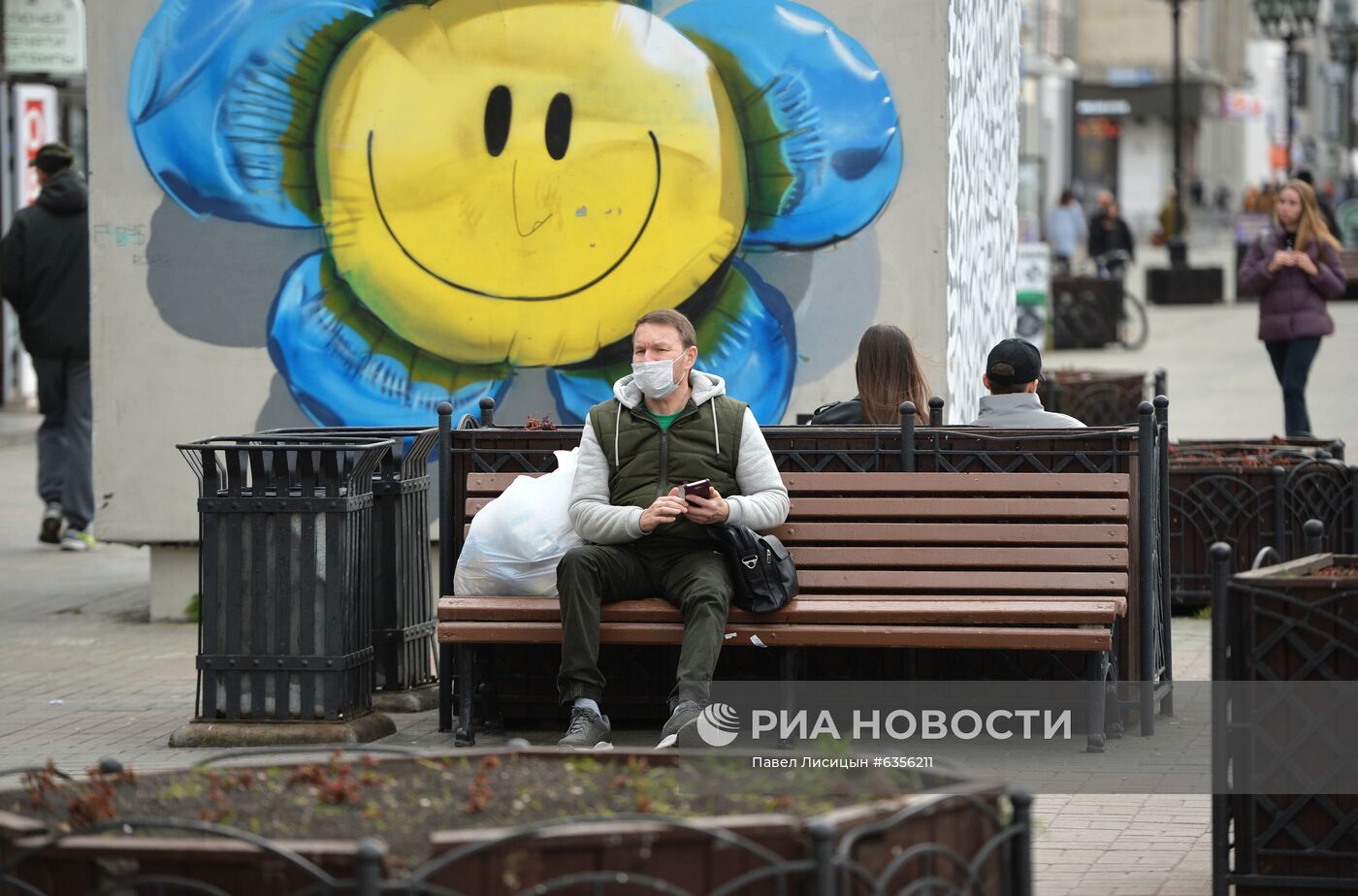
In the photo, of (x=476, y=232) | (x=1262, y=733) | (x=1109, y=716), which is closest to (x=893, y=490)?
(x=1109, y=716)

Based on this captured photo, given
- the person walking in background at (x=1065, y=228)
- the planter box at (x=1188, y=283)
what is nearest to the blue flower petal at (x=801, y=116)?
the planter box at (x=1188, y=283)

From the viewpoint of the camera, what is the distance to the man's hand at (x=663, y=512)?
22.5 ft

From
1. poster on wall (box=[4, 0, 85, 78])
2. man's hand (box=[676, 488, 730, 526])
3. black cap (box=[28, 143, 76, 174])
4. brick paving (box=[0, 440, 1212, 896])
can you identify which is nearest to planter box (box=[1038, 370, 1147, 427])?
brick paving (box=[0, 440, 1212, 896])

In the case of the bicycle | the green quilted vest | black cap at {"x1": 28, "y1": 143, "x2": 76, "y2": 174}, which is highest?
black cap at {"x1": 28, "y1": 143, "x2": 76, "y2": 174}

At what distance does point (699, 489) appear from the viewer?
690 centimetres

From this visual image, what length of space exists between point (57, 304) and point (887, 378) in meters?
6.16

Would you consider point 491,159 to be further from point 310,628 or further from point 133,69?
point 310,628

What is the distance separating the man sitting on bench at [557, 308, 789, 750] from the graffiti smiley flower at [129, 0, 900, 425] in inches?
108

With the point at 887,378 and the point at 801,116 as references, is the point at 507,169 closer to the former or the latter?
the point at 801,116

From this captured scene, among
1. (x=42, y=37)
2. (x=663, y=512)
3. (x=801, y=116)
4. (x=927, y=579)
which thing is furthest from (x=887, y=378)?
(x=42, y=37)

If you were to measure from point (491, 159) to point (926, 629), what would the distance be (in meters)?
4.02

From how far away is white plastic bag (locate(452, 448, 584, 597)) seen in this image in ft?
23.6

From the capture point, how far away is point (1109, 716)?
732cm

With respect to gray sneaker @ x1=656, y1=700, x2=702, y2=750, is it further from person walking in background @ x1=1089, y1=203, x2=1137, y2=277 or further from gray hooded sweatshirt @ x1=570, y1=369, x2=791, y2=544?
person walking in background @ x1=1089, y1=203, x2=1137, y2=277
